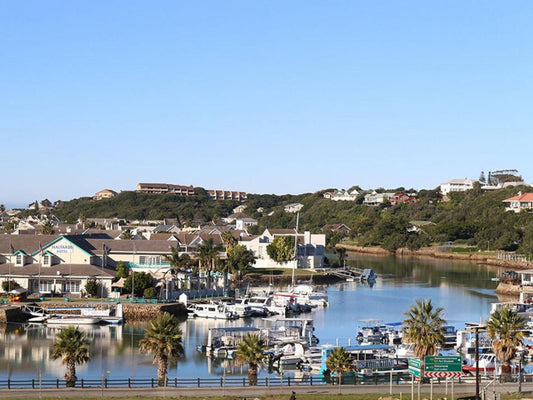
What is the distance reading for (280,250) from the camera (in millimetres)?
108000

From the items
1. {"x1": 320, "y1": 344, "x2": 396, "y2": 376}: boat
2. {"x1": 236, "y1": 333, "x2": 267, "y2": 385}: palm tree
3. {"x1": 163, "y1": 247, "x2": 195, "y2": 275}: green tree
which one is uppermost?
{"x1": 163, "y1": 247, "x2": 195, "y2": 275}: green tree

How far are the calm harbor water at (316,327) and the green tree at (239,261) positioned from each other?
10.00 m

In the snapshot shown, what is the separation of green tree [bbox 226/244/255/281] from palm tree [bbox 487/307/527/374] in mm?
50434

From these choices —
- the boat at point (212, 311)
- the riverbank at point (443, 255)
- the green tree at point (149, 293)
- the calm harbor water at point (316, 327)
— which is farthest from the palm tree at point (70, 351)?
the riverbank at point (443, 255)

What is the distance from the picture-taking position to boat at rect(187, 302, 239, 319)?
70.1 m

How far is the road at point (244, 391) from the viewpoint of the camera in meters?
35.5

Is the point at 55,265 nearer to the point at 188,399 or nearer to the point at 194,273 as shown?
the point at 194,273

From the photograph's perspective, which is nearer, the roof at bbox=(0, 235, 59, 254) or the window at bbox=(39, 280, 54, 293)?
the window at bbox=(39, 280, 54, 293)

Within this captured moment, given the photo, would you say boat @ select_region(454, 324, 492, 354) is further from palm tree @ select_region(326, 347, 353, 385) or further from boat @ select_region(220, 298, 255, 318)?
boat @ select_region(220, 298, 255, 318)

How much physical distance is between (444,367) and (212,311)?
3873 cm

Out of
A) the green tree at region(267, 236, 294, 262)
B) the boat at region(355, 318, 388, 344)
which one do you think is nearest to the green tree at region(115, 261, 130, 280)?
the boat at region(355, 318, 388, 344)

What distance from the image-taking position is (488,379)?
40906mm

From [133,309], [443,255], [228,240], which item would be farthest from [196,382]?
[443,255]

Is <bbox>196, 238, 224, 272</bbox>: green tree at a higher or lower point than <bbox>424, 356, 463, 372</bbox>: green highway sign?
higher
